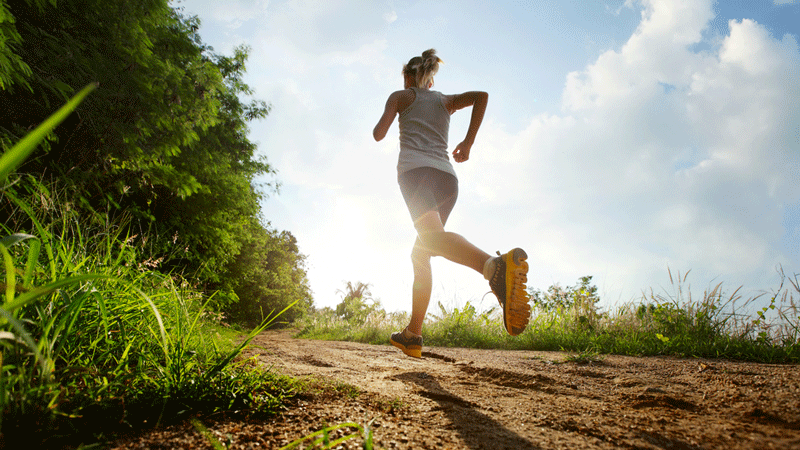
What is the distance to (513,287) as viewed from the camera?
1.84m

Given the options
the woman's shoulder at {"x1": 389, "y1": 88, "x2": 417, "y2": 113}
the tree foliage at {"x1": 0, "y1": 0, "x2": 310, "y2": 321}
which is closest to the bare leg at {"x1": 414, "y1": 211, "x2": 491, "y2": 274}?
the woman's shoulder at {"x1": 389, "y1": 88, "x2": 417, "y2": 113}

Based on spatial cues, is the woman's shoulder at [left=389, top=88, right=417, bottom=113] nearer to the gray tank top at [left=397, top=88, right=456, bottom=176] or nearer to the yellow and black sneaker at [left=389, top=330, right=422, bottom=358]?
the gray tank top at [left=397, top=88, right=456, bottom=176]

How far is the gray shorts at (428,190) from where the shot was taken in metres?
2.26

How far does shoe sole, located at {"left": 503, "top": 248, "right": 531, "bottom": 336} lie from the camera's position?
1833mm

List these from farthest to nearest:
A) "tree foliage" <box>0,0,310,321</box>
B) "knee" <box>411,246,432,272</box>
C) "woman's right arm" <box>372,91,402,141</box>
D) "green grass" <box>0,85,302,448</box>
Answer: "tree foliage" <box>0,0,310,321</box>, "woman's right arm" <box>372,91,402,141</box>, "knee" <box>411,246,432,272</box>, "green grass" <box>0,85,302,448</box>

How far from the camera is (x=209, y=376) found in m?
1.06

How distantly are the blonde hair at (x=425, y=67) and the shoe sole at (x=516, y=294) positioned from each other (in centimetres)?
160

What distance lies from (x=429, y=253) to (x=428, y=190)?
42cm

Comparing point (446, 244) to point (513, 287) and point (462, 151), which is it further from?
point (462, 151)

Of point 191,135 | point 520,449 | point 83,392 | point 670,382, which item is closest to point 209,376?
point 83,392

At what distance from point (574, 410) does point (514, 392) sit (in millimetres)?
367

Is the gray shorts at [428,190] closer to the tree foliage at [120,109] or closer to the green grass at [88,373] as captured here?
the green grass at [88,373]

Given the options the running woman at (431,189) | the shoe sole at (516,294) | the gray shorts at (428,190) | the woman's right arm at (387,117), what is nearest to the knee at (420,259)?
the running woman at (431,189)

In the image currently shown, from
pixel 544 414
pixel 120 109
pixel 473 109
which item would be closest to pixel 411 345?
pixel 544 414
